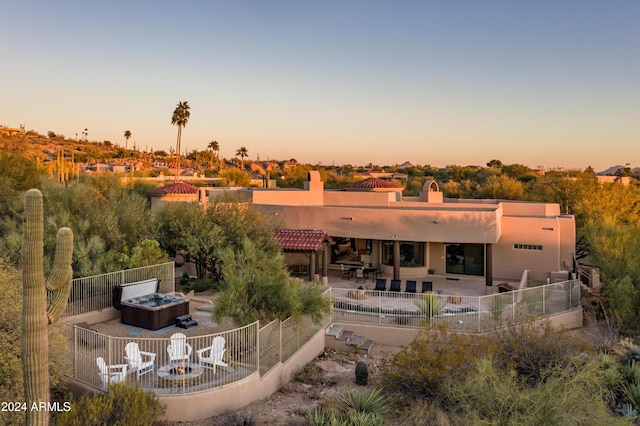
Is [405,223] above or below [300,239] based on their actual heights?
above

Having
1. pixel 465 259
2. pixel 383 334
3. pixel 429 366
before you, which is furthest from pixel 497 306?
pixel 465 259

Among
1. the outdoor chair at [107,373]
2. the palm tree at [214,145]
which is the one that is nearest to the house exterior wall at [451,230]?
the outdoor chair at [107,373]

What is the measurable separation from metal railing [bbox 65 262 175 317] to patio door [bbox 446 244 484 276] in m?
15.4

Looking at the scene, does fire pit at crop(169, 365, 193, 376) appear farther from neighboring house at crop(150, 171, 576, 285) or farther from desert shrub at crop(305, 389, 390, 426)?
neighboring house at crop(150, 171, 576, 285)

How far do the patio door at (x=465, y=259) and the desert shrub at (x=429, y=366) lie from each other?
13.5 metres

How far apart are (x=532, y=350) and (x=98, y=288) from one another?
13730 millimetres

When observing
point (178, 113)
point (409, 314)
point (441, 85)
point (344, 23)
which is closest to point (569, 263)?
point (409, 314)

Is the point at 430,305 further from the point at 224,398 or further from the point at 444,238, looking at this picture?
the point at 224,398

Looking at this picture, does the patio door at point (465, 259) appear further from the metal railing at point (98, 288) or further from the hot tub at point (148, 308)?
the metal railing at point (98, 288)

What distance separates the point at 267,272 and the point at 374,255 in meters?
13.6

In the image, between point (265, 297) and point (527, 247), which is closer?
point (265, 297)

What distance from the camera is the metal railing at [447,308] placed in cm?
1502

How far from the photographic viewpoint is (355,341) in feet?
49.3

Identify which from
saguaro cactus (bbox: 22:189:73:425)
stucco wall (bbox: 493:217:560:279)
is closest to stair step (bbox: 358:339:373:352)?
saguaro cactus (bbox: 22:189:73:425)
